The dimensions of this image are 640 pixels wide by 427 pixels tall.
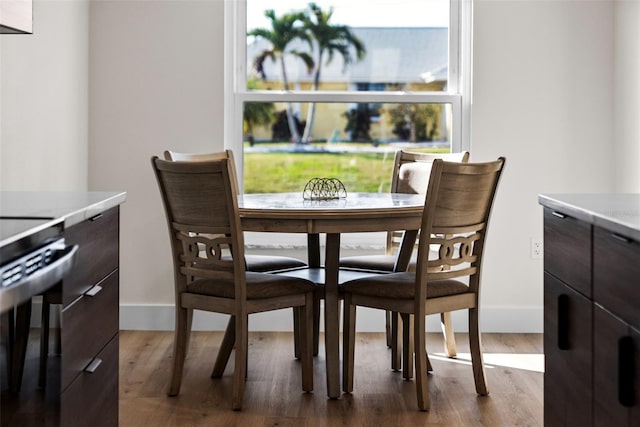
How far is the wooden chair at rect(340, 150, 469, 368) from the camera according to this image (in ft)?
12.0

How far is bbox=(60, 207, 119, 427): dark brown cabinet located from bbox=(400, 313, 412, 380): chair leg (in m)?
1.33

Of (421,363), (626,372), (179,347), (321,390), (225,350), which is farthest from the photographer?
(225,350)

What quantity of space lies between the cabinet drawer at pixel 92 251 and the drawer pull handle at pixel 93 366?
0.20 metres

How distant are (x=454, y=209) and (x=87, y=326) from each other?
4.91 feet

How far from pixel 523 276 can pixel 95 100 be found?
8.01ft

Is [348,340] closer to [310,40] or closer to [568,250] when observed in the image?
[568,250]

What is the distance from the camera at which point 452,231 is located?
10.2 ft

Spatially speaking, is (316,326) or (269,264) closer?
(269,264)

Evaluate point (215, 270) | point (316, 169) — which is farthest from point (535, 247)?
point (215, 270)

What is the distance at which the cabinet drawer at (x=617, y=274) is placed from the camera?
5.31 feet

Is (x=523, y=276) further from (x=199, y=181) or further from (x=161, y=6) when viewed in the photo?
(x=161, y=6)

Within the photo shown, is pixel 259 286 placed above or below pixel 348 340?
above

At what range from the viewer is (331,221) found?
309 centimetres

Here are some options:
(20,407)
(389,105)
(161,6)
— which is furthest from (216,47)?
(20,407)
